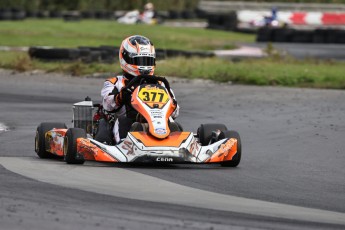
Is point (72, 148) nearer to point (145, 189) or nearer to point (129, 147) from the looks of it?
point (129, 147)

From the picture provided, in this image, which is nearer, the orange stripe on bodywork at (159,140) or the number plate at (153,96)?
the orange stripe on bodywork at (159,140)

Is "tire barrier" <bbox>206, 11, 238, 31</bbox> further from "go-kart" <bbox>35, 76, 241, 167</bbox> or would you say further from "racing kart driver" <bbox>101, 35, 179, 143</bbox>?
"go-kart" <bbox>35, 76, 241, 167</bbox>

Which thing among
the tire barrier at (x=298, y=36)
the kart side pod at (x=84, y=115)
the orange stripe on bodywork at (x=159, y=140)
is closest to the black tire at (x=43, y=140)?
the kart side pod at (x=84, y=115)

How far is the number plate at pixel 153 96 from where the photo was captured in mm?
9391

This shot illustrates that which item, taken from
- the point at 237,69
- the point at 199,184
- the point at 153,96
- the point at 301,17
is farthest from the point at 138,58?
the point at 301,17

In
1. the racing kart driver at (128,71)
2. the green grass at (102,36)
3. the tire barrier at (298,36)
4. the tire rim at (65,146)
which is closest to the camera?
the tire rim at (65,146)

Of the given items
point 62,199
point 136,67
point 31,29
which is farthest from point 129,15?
point 62,199

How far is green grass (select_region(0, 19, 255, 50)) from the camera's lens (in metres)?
31.0

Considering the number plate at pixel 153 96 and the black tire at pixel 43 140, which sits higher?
the number plate at pixel 153 96

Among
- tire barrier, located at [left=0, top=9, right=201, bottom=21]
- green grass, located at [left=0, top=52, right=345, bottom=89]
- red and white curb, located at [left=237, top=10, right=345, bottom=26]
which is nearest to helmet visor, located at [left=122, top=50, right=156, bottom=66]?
green grass, located at [left=0, top=52, right=345, bottom=89]

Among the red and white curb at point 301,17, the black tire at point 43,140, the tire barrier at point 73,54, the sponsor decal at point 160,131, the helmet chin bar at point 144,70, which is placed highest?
the helmet chin bar at point 144,70

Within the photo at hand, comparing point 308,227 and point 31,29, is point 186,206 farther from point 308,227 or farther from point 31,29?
point 31,29

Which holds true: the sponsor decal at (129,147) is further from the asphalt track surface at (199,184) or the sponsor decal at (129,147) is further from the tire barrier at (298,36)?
the tire barrier at (298,36)

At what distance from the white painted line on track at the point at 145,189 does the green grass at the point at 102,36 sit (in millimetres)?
20765
